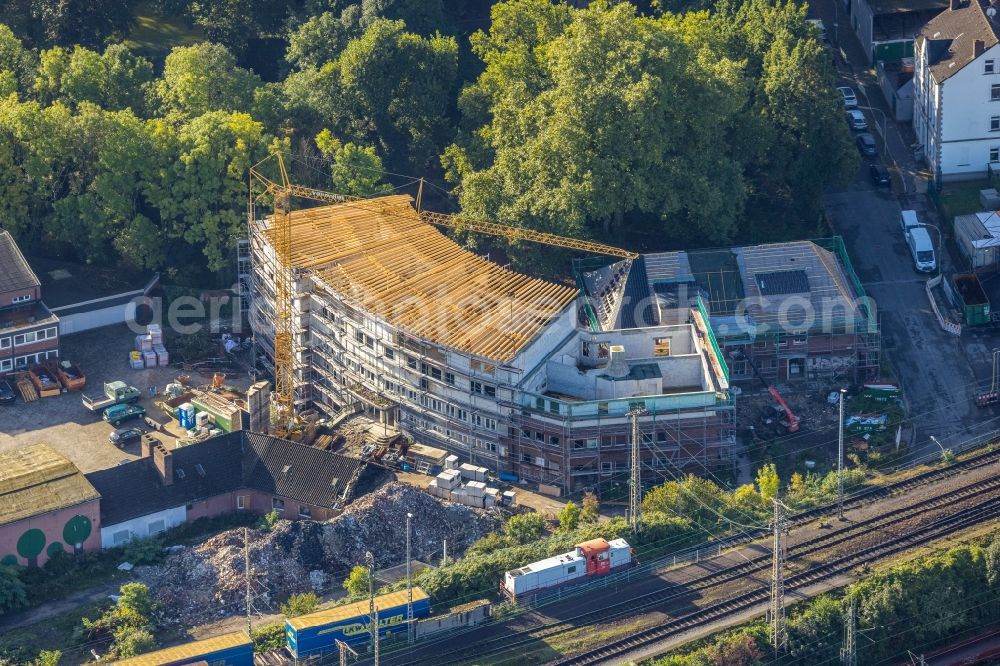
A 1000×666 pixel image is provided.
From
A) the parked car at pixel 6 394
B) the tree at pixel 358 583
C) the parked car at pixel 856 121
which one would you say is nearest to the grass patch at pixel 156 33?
the parked car at pixel 6 394

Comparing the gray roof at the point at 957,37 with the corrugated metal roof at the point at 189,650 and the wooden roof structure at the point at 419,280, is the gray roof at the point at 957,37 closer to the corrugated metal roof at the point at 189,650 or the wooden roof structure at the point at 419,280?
the wooden roof structure at the point at 419,280

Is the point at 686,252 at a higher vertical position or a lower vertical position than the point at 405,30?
lower

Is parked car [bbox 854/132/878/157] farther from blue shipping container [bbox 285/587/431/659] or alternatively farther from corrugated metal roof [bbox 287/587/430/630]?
blue shipping container [bbox 285/587/431/659]

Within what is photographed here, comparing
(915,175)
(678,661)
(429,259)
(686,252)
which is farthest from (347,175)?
(678,661)

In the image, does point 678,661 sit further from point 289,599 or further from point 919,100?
point 919,100

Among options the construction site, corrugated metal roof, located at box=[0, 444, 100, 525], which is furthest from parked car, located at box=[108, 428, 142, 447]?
the construction site

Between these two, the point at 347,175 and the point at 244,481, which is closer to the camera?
the point at 244,481
